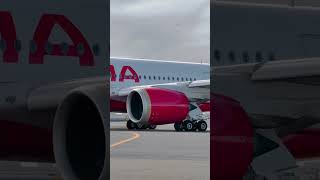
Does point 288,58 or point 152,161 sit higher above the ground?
point 288,58

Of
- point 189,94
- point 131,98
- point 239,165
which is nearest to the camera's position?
point 239,165

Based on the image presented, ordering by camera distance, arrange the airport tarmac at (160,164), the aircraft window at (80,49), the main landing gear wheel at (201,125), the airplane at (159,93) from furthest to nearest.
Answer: the main landing gear wheel at (201,125)
the airplane at (159,93)
the airport tarmac at (160,164)
the aircraft window at (80,49)

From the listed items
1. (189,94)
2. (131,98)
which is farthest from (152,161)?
(189,94)

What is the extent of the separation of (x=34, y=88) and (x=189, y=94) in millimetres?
22285

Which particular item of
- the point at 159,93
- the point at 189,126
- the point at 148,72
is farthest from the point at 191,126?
the point at 159,93

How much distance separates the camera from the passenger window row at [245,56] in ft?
12.0

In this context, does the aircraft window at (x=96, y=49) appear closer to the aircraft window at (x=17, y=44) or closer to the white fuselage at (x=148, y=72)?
the aircraft window at (x=17, y=44)

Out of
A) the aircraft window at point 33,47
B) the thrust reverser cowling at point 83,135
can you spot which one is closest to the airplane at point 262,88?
the thrust reverser cowling at point 83,135

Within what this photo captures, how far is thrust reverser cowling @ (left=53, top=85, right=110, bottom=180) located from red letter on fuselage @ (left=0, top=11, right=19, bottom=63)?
1.26 feet

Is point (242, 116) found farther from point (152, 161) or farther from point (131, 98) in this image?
point (131, 98)

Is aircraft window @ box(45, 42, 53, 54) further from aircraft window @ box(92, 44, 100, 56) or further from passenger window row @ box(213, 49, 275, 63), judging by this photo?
passenger window row @ box(213, 49, 275, 63)

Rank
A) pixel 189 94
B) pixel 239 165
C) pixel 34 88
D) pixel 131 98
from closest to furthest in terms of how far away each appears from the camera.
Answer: pixel 34 88 → pixel 239 165 → pixel 131 98 → pixel 189 94

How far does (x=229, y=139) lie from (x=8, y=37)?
1.52m

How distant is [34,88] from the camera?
320 centimetres
